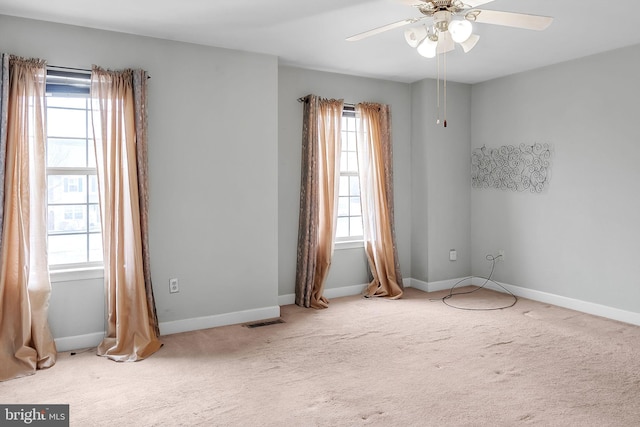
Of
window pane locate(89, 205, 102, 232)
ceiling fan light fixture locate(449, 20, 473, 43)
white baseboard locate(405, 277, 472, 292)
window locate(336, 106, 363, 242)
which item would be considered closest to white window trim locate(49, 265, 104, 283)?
window pane locate(89, 205, 102, 232)

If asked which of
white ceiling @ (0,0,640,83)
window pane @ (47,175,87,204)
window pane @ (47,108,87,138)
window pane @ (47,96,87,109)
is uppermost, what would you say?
white ceiling @ (0,0,640,83)

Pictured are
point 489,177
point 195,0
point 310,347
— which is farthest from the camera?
point 489,177

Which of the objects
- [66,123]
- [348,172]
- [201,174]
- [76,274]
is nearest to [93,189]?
[66,123]

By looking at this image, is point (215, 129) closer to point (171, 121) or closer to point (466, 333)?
point (171, 121)

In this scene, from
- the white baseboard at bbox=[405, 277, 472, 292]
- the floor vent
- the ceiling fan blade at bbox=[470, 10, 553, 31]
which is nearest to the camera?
the ceiling fan blade at bbox=[470, 10, 553, 31]

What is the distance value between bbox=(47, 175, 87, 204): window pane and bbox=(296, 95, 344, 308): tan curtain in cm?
206

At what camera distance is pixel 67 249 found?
12.5 ft

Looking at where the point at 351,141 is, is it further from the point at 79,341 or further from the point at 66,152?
the point at 79,341

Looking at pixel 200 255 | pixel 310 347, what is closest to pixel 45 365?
pixel 200 255

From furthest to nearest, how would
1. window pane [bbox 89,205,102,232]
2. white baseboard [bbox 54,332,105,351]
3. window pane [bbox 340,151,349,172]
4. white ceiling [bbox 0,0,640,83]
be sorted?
window pane [bbox 340,151,349,172] < window pane [bbox 89,205,102,232] < white baseboard [bbox 54,332,105,351] < white ceiling [bbox 0,0,640,83]

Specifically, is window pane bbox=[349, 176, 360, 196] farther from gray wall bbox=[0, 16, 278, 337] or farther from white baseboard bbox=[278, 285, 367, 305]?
gray wall bbox=[0, 16, 278, 337]

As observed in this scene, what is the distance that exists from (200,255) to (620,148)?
3.89m

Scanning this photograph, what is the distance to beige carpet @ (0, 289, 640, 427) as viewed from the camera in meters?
2.66

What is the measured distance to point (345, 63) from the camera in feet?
15.8
